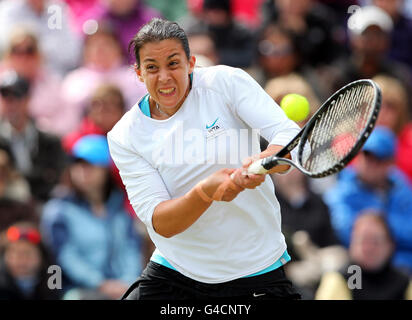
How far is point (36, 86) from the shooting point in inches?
288

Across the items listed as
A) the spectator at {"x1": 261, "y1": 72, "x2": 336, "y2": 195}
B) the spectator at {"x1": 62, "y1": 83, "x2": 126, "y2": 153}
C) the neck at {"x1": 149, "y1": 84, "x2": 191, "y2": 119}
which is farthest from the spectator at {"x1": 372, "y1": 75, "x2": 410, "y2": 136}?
the neck at {"x1": 149, "y1": 84, "x2": 191, "y2": 119}

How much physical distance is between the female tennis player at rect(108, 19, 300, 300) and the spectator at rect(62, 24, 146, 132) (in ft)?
10.6

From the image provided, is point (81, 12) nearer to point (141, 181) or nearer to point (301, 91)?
Result: point (301, 91)

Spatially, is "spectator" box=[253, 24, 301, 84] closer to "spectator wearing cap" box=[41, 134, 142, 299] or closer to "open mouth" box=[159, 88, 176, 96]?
"spectator wearing cap" box=[41, 134, 142, 299]

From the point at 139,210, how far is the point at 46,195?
9.41ft

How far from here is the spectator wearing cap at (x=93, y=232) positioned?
6.09m

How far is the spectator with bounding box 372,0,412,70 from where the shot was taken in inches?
318

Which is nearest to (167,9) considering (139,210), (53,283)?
(53,283)

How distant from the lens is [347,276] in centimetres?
584

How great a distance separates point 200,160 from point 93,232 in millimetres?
2491

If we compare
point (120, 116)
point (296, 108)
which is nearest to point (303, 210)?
point (120, 116)

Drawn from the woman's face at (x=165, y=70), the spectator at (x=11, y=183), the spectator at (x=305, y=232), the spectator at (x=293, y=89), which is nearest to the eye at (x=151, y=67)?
the woman's face at (x=165, y=70)

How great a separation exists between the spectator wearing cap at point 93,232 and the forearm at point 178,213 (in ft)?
7.42
